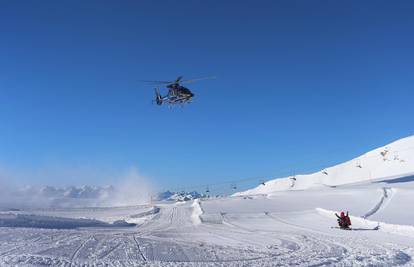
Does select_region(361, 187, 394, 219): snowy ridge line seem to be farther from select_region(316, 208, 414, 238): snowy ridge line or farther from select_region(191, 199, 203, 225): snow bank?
select_region(191, 199, 203, 225): snow bank

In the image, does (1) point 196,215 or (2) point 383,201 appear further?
(2) point 383,201

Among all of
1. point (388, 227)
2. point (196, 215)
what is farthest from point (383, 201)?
point (388, 227)

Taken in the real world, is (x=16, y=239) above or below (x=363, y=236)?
above

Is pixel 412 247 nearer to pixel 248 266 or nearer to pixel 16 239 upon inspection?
pixel 248 266

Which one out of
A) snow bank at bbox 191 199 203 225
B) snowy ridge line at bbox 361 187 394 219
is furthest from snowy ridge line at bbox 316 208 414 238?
snow bank at bbox 191 199 203 225

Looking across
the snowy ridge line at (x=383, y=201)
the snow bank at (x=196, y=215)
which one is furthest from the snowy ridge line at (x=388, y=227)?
the snow bank at (x=196, y=215)

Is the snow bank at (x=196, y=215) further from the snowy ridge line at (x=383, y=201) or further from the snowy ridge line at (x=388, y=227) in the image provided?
the snowy ridge line at (x=383, y=201)

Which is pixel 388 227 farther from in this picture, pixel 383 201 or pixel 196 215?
pixel 383 201

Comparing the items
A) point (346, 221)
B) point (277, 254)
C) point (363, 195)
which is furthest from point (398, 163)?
point (277, 254)

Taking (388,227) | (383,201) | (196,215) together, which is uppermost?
(196,215)

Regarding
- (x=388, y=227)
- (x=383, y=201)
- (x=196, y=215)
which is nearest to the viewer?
(x=388, y=227)

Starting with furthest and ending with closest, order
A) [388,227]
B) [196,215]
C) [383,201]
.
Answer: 1. [383,201]
2. [196,215]
3. [388,227]
